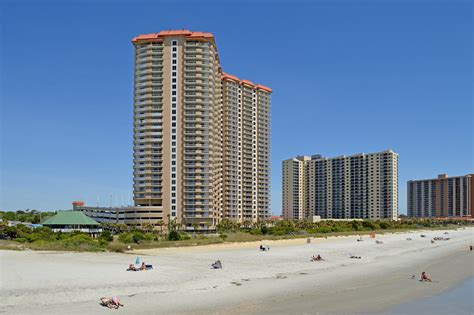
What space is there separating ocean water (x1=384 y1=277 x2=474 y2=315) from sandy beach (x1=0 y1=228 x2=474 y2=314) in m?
0.90

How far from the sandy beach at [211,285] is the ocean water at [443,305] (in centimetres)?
90

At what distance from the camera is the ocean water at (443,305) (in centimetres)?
2547

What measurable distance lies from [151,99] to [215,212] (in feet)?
114

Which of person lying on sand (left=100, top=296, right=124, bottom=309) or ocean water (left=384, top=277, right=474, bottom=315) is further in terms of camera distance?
ocean water (left=384, top=277, right=474, bottom=315)

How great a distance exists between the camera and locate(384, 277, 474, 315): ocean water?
25.5 meters

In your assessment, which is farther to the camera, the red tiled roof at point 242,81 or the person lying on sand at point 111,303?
the red tiled roof at point 242,81

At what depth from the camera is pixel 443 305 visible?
Result: 27484mm

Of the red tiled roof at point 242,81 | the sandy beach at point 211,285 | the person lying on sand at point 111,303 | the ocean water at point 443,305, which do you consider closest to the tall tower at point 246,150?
the red tiled roof at point 242,81

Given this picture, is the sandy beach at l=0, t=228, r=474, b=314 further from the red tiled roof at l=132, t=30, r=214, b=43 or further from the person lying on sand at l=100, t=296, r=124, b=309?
the red tiled roof at l=132, t=30, r=214, b=43

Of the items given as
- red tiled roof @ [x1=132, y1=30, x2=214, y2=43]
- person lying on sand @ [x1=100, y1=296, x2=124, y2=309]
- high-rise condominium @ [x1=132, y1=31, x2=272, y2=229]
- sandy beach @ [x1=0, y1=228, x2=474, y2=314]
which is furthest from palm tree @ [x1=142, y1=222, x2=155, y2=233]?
person lying on sand @ [x1=100, y1=296, x2=124, y2=309]

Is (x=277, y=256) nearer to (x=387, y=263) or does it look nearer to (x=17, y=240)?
(x=387, y=263)

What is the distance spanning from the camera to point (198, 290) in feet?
98.0

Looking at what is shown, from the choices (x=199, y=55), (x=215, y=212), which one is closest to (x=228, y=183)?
(x=215, y=212)

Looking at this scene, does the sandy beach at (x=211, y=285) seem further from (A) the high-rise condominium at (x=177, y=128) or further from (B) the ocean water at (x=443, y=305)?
(A) the high-rise condominium at (x=177, y=128)
